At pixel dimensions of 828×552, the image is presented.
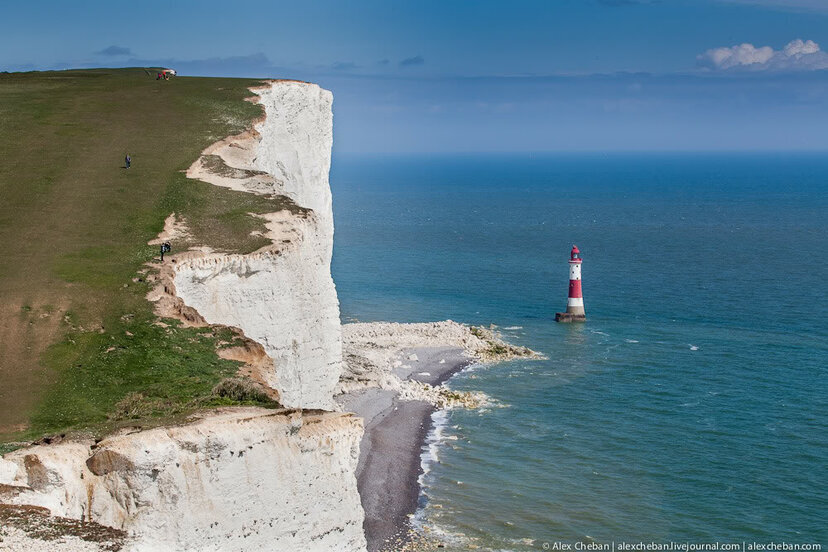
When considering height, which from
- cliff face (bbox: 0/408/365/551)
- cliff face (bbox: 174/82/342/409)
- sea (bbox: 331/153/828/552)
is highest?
cliff face (bbox: 174/82/342/409)

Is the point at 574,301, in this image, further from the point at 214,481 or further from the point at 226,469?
the point at 214,481

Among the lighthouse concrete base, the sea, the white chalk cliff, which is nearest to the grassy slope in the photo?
the white chalk cliff

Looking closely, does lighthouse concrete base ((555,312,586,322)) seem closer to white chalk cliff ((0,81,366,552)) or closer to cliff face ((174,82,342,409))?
cliff face ((174,82,342,409))

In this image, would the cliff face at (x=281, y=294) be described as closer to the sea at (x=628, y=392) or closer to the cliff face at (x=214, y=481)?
the cliff face at (x=214, y=481)

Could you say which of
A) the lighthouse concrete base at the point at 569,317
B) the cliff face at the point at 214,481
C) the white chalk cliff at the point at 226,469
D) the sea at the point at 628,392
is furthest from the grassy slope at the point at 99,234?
the lighthouse concrete base at the point at 569,317

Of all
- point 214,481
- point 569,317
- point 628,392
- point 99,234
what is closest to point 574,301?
point 569,317

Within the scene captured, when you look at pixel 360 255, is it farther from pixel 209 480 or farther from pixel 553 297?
pixel 209 480

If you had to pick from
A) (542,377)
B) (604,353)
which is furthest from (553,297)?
(542,377)
